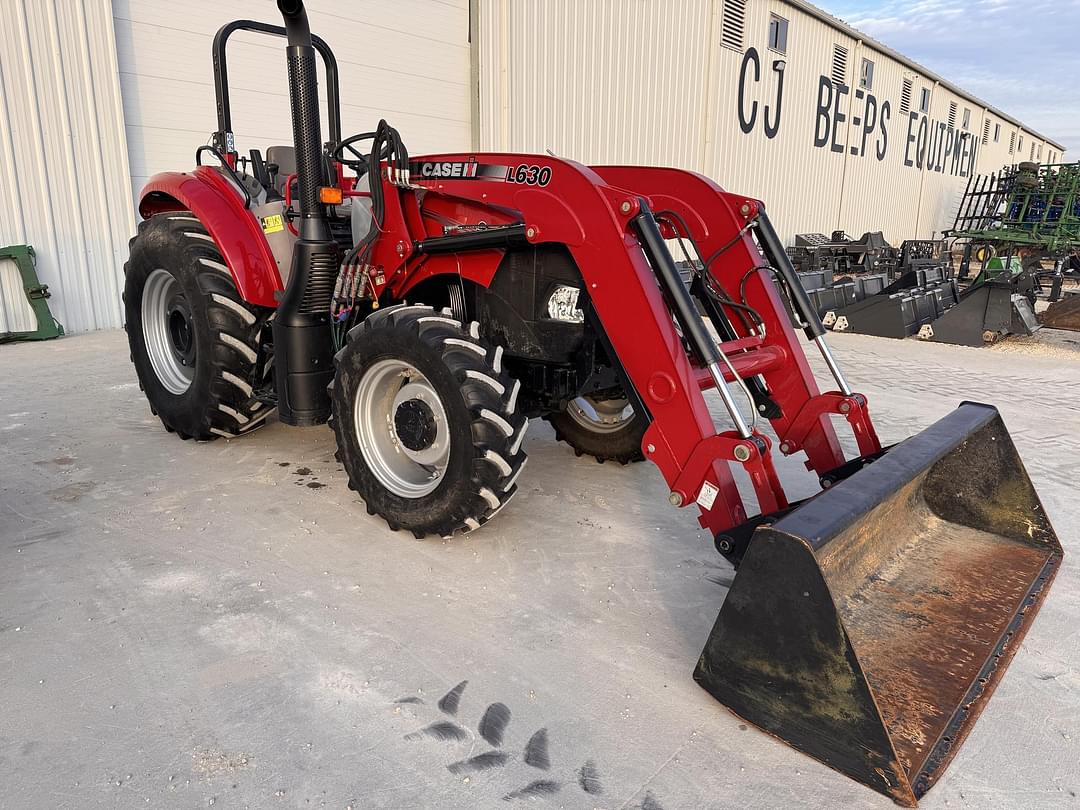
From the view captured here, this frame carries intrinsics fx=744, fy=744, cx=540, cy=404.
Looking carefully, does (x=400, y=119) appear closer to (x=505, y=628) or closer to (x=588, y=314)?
(x=588, y=314)

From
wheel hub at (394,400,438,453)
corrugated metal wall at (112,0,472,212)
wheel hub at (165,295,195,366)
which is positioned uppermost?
corrugated metal wall at (112,0,472,212)

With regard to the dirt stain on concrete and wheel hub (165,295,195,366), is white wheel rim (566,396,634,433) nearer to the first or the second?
wheel hub (165,295,195,366)

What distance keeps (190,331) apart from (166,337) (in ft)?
1.04

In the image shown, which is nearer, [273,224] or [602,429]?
[273,224]

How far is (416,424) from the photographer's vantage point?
3.03 m

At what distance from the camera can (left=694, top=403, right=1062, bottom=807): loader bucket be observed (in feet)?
5.88

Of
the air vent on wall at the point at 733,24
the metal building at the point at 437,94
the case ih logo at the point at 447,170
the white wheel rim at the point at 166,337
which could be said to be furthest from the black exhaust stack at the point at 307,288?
the air vent on wall at the point at 733,24

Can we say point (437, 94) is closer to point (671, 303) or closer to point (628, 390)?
point (671, 303)

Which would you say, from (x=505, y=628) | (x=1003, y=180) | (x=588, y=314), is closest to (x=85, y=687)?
(x=505, y=628)

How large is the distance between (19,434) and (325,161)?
258cm

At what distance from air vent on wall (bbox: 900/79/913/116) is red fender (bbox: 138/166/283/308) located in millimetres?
23025

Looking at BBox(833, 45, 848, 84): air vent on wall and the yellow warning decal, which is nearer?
the yellow warning decal

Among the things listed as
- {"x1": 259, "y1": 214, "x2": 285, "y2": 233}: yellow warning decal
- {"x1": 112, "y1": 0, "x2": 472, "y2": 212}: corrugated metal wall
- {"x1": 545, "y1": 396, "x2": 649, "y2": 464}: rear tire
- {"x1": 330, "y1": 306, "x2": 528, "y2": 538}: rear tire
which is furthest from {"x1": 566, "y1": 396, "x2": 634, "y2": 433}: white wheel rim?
{"x1": 112, "y1": 0, "x2": 472, "y2": 212}: corrugated metal wall

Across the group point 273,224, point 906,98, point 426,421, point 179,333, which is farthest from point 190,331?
point 906,98
